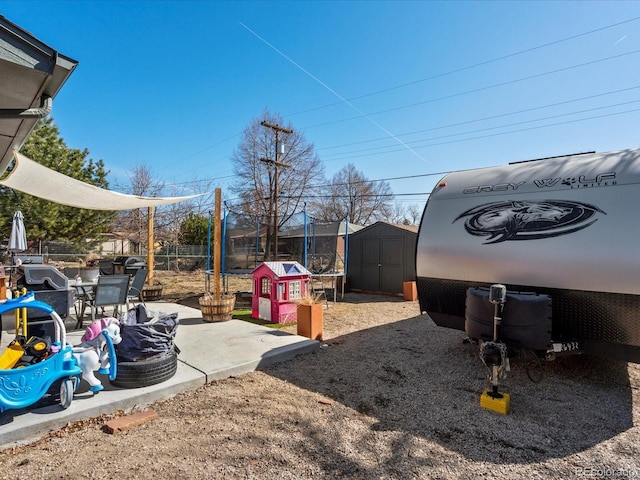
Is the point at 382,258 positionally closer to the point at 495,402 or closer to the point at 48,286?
the point at 495,402

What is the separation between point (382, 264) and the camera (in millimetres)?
12055

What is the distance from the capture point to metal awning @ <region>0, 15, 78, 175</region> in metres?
2.23

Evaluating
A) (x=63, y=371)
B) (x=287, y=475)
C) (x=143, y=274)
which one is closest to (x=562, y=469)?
(x=287, y=475)

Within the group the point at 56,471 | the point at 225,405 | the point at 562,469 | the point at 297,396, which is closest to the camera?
the point at 56,471

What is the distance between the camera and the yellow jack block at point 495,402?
3.25 metres

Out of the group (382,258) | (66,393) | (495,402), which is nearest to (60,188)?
(66,393)

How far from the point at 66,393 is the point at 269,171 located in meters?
18.9

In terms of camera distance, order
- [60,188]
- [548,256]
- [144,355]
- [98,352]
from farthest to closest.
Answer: [60,188], [548,256], [144,355], [98,352]

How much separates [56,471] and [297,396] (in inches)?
79.0

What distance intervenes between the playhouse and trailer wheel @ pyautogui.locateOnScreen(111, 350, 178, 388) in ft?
11.6

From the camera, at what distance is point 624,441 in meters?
2.82

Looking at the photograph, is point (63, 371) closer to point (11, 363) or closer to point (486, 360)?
point (11, 363)

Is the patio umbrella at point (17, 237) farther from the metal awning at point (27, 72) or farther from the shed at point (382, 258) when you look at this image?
the shed at point (382, 258)

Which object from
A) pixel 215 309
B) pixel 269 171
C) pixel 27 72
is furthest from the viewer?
pixel 269 171
